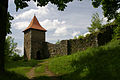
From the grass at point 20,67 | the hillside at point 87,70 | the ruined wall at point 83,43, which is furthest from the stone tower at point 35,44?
the hillside at point 87,70

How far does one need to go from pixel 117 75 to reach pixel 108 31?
12.1m

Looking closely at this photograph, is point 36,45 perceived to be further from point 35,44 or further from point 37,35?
point 37,35

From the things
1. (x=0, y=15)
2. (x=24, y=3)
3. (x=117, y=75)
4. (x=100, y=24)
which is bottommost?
(x=117, y=75)

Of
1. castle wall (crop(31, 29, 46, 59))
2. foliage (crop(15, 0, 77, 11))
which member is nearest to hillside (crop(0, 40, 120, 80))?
foliage (crop(15, 0, 77, 11))

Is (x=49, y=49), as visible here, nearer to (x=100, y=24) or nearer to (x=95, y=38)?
(x=95, y=38)

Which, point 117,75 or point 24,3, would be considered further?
point 24,3

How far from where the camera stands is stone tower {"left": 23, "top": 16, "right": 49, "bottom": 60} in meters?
25.9

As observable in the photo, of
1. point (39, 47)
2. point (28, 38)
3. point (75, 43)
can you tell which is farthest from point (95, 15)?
point (28, 38)

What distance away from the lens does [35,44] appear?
2648 cm

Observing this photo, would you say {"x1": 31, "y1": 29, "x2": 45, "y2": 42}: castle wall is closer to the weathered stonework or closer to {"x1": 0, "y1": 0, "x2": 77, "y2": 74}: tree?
the weathered stonework

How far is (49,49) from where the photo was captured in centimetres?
2452

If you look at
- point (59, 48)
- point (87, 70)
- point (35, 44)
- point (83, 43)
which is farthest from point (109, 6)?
point (35, 44)

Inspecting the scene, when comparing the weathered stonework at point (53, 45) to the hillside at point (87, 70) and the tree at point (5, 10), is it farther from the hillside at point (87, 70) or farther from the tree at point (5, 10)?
the tree at point (5, 10)

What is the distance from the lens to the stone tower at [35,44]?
2594 centimetres
